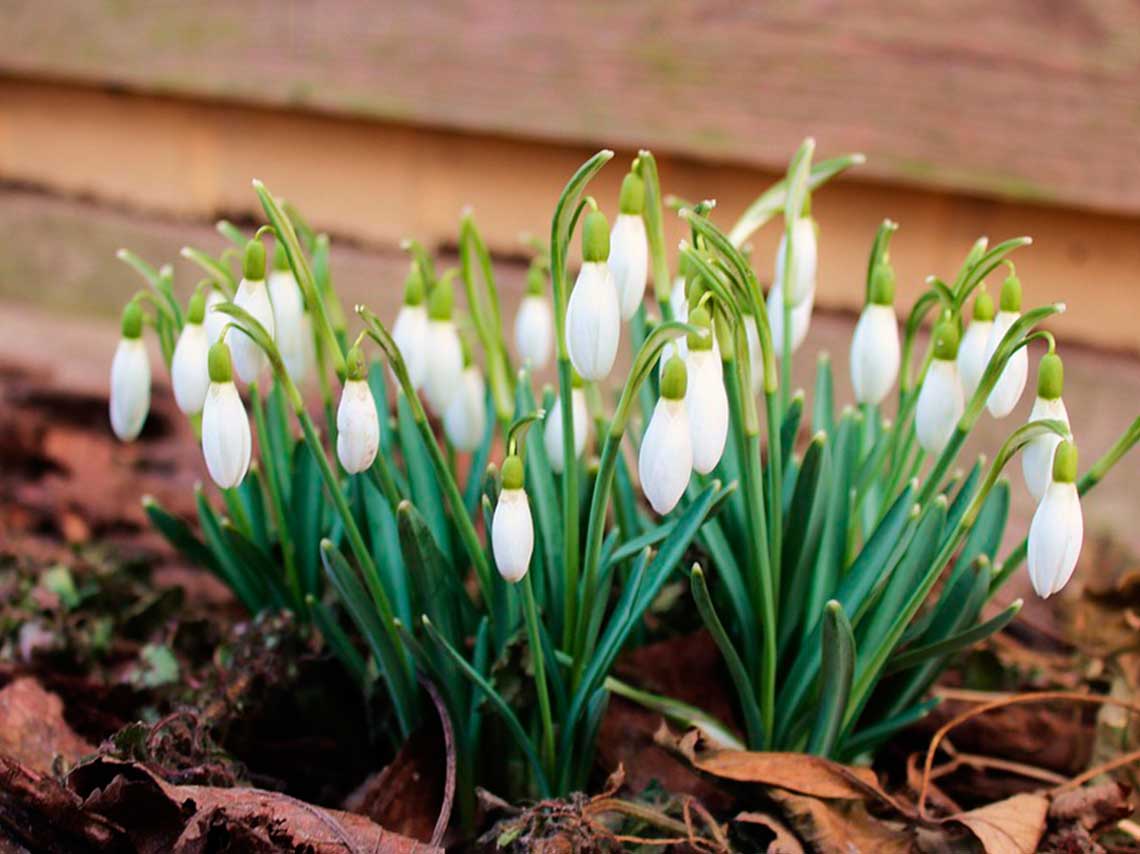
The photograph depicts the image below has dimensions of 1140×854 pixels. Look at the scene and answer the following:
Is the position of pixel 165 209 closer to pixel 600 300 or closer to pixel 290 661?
Result: pixel 290 661

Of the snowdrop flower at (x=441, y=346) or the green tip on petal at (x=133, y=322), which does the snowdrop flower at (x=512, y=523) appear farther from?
the green tip on petal at (x=133, y=322)

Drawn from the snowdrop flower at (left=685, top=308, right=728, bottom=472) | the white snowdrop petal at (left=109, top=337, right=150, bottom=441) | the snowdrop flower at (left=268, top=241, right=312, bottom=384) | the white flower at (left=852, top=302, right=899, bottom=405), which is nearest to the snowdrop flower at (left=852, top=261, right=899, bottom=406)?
the white flower at (left=852, top=302, right=899, bottom=405)

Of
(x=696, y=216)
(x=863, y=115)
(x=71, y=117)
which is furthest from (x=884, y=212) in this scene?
(x=71, y=117)

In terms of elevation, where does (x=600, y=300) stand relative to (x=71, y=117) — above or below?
below

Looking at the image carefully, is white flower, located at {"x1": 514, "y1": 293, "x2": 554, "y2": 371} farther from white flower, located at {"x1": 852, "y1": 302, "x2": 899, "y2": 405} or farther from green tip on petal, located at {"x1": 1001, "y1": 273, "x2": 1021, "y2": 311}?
Result: green tip on petal, located at {"x1": 1001, "y1": 273, "x2": 1021, "y2": 311}

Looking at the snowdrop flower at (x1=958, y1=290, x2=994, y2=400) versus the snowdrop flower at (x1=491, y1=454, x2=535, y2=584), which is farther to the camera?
the snowdrop flower at (x1=958, y1=290, x2=994, y2=400)

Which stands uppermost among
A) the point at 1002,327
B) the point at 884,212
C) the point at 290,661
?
the point at 884,212
